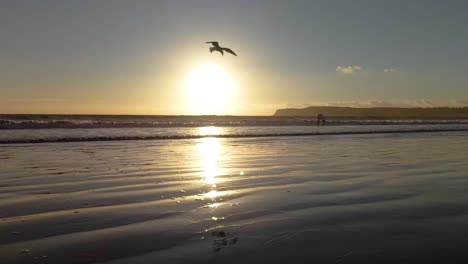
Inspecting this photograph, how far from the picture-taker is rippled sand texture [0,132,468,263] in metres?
3.83

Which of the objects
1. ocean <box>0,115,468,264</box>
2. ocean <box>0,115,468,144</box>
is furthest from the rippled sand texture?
ocean <box>0,115,468,144</box>

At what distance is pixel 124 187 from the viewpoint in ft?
24.8

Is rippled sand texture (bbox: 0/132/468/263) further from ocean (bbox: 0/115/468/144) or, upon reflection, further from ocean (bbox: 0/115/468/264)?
ocean (bbox: 0/115/468/144)

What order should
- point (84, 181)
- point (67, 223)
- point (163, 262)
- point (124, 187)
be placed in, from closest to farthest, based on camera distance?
point (163, 262)
point (67, 223)
point (124, 187)
point (84, 181)

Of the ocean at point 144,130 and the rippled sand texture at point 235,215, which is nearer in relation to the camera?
the rippled sand texture at point 235,215

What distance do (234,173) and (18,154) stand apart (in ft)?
27.8

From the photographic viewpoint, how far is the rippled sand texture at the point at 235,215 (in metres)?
3.83

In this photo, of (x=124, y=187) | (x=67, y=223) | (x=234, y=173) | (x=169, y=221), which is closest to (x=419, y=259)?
(x=169, y=221)

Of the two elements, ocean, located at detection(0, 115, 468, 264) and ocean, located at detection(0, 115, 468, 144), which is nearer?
ocean, located at detection(0, 115, 468, 264)

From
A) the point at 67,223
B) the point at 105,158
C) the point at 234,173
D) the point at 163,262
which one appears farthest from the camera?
the point at 105,158

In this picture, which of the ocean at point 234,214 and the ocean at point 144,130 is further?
the ocean at point 144,130

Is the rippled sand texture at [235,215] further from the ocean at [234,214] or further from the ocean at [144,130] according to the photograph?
the ocean at [144,130]

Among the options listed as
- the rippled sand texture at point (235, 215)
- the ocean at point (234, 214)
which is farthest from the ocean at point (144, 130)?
the ocean at point (234, 214)

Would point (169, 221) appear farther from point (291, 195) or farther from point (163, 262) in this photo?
point (291, 195)
